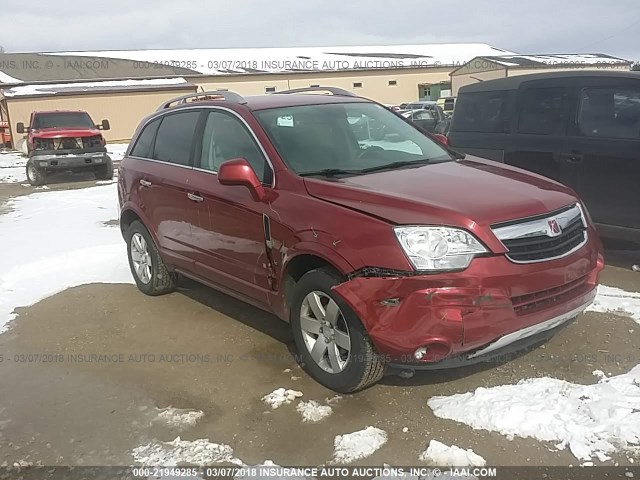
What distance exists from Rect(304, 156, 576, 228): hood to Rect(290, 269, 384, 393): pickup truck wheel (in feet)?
1.61

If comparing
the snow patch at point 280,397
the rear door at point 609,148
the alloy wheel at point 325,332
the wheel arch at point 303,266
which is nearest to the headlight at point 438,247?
the wheel arch at point 303,266

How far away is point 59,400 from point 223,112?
2.34 metres

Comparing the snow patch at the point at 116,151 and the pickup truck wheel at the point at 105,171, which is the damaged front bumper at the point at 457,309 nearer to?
the pickup truck wheel at the point at 105,171

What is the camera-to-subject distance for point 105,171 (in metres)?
16.2

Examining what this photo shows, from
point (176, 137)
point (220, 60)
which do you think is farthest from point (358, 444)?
point (220, 60)

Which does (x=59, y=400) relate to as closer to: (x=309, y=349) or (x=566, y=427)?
(x=309, y=349)

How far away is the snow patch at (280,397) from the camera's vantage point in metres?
3.75

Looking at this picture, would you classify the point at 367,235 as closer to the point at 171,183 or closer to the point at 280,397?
the point at 280,397

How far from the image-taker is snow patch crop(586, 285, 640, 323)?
193 inches

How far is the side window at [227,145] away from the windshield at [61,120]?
42.4 ft

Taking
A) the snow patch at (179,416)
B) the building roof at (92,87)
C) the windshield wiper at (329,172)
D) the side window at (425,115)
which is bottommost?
the snow patch at (179,416)

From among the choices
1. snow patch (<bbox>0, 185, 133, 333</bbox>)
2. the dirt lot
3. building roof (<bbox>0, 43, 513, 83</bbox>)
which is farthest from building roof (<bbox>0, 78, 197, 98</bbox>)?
the dirt lot

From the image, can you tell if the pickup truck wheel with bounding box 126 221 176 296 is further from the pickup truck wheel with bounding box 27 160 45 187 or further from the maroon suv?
the pickup truck wheel with bounding box 27 160 45 187

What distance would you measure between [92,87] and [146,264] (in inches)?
1133
